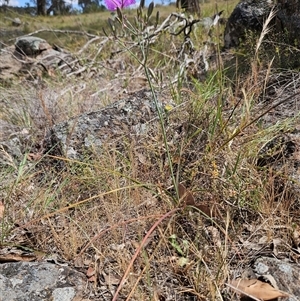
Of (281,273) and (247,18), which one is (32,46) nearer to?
(247,18)

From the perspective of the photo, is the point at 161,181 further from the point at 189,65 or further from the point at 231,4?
the point at 231,4

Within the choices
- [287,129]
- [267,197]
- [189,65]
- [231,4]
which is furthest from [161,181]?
[231,4]

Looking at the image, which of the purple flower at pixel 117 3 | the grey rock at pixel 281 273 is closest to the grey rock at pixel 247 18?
the purple flower at pixel 117 3

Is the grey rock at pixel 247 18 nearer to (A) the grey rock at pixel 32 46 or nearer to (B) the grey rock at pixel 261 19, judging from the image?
(B) the grey rock at pixel 261 19

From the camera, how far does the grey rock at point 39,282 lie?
1.26m

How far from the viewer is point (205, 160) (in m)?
1.73

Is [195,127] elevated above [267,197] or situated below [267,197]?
above

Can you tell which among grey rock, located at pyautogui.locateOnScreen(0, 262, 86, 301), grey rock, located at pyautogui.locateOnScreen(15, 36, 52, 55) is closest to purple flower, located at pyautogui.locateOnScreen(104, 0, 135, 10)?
grey rock, located at pyautogui.locateOnScreen(0, 262, 86, 301)

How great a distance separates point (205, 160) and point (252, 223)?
37cm

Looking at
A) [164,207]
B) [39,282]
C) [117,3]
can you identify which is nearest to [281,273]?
Answer: [164,207]

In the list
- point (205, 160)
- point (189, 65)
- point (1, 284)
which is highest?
point (189, 65)

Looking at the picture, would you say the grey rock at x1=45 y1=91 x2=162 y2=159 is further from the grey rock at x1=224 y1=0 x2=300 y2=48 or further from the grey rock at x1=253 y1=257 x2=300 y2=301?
the grey rock at x1=224 y1=0 x2=300 y2=48

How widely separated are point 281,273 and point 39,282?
0.85 meters

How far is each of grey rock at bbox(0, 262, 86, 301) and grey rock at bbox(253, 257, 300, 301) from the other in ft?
2.08
